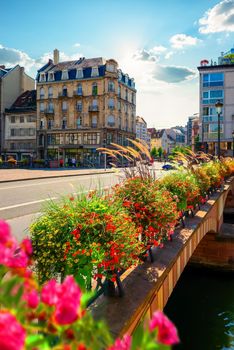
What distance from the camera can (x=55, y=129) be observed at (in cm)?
5762

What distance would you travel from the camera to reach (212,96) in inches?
2062

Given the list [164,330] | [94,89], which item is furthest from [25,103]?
[164,330]

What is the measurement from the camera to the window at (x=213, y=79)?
52.0 m

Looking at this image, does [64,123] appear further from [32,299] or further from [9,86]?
[32,299]

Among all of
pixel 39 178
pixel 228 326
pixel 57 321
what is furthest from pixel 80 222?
pixel 39 178

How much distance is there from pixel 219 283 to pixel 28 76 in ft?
207

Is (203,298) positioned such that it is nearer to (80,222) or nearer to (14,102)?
(80,222)

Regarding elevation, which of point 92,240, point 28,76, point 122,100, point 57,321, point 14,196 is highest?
point 28,76

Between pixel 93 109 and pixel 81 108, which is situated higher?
pixel 81 108

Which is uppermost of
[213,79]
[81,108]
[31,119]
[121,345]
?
[213,79]

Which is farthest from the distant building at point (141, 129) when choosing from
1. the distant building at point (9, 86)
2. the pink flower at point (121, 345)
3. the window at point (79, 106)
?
the pink flower at point (121, 345)

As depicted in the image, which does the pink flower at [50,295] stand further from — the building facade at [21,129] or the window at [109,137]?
the building facade at [21,129]

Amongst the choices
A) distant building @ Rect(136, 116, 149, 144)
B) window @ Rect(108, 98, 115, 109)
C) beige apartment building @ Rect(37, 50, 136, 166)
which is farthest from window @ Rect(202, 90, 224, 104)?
distant building @ Rect(136, 116, 149, 144)

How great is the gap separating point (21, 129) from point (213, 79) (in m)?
36.0
